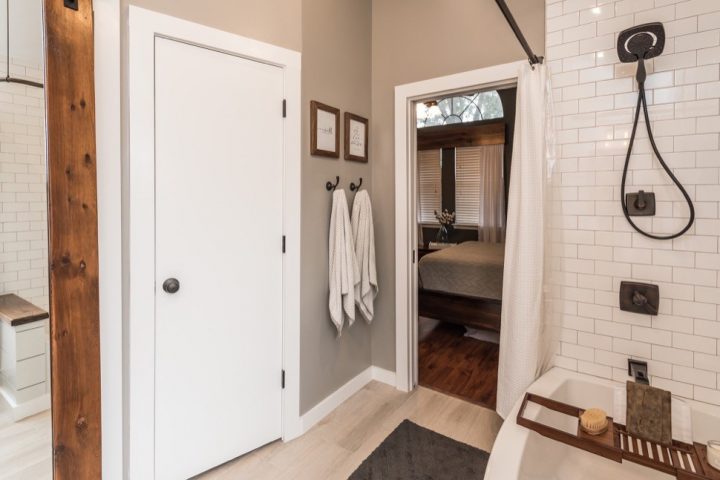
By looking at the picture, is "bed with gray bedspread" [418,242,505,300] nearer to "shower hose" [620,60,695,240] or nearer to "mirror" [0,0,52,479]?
"shower hose" [620,60,695,240]

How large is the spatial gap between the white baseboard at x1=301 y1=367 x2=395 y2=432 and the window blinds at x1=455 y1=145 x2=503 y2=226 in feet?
13.5

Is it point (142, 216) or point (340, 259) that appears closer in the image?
point (142, 216)

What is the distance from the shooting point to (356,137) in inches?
97.3

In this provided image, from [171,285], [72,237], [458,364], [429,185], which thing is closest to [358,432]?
[458,364]

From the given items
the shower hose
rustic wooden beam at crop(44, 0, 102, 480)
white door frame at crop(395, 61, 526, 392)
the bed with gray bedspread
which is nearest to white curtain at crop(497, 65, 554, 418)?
the shower hose

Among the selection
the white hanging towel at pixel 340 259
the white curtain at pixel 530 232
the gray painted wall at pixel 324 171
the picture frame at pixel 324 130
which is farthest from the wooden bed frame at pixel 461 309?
the picture frame at pixel 324 130

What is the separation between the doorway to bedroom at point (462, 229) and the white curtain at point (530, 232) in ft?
3.41

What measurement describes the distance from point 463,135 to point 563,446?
5.52 meters

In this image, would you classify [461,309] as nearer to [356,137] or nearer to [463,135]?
[356,137]

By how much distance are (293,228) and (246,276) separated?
0.37 metres

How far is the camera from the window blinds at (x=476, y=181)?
236 inches

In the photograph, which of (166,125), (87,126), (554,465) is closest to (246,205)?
(166,125)

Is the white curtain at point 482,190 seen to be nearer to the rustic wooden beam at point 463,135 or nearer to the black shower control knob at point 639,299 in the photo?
the rustic wooden beam at point 463,135

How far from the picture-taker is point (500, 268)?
3355mm
